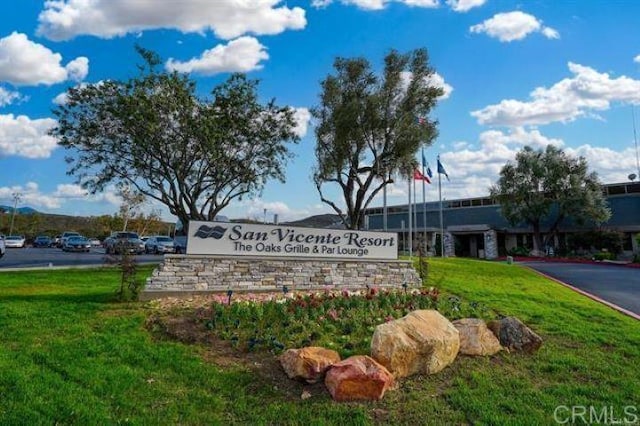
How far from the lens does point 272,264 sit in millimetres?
11297

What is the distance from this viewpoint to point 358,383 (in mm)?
4730

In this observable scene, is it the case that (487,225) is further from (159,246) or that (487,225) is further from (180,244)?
(159,246)

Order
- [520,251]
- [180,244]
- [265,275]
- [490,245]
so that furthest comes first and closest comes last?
[490,245]
[520,251]
[180,244]
[265,275]

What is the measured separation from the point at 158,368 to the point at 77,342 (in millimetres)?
1712

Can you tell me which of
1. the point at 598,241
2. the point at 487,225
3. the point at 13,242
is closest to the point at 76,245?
the point at 13,242

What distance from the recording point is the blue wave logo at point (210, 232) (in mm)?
10641

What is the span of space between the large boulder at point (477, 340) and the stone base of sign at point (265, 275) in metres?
5.66

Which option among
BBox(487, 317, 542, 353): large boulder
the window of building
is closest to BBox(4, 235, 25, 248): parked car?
BBox(487, 317, 542, 353): large boulder

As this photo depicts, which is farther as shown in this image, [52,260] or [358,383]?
[52,260]

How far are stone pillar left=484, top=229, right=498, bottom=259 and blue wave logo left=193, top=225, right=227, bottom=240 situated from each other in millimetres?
34255

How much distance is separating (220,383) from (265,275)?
241 inches

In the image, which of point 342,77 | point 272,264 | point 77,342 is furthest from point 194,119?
point 77,342

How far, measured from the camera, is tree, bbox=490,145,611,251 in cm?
3559

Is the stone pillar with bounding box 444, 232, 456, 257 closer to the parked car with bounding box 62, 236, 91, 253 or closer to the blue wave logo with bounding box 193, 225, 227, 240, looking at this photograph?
the parked car with bounding box 62, 236, 91, 253
